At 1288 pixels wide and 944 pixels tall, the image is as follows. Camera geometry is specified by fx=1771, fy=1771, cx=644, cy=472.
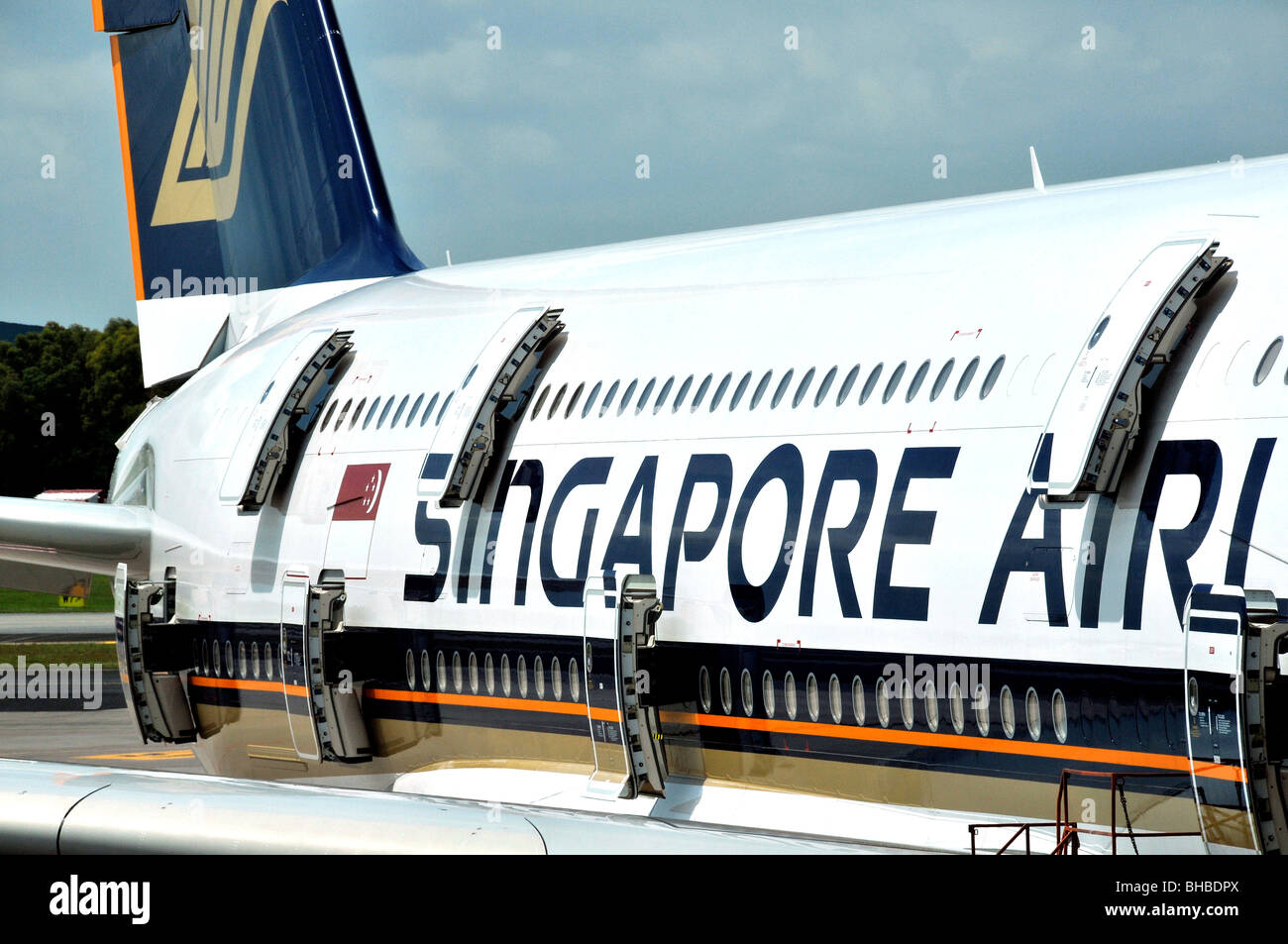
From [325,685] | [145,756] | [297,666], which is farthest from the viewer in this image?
[145,756]

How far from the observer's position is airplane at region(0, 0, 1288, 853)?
7539 mm

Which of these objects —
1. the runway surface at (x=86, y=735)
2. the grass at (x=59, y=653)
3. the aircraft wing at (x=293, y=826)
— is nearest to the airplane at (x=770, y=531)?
the aircraft wing at (x=293, y=826)

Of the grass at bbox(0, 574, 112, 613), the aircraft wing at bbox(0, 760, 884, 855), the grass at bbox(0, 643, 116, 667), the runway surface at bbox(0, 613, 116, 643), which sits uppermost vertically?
the aircraft wing at bbox(0, 760, 884, 855)

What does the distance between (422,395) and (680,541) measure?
3835mm

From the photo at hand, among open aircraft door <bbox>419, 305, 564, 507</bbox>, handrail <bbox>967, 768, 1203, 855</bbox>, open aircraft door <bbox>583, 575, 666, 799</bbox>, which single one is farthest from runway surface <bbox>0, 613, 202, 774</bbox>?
handrail <bbox>967, 768, 1203, 855</bbox>

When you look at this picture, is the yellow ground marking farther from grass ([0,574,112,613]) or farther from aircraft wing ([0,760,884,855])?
grass ([0,574,112,613])

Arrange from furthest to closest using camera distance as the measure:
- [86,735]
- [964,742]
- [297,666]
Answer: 1. [86,735]
2. [297,666]
3. [964,742]

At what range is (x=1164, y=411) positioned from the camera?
782 centimetres

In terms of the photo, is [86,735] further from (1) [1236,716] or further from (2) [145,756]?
(1) [1236,716]

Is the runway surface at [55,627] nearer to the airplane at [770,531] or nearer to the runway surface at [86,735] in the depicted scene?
the runway surface at [86,735]

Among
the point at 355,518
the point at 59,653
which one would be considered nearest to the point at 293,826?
the point at 355,518

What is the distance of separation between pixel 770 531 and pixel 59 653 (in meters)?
30.0

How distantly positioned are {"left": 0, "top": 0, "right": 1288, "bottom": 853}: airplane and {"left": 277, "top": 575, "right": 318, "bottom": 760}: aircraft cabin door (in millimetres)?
43

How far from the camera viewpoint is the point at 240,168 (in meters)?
19.1
